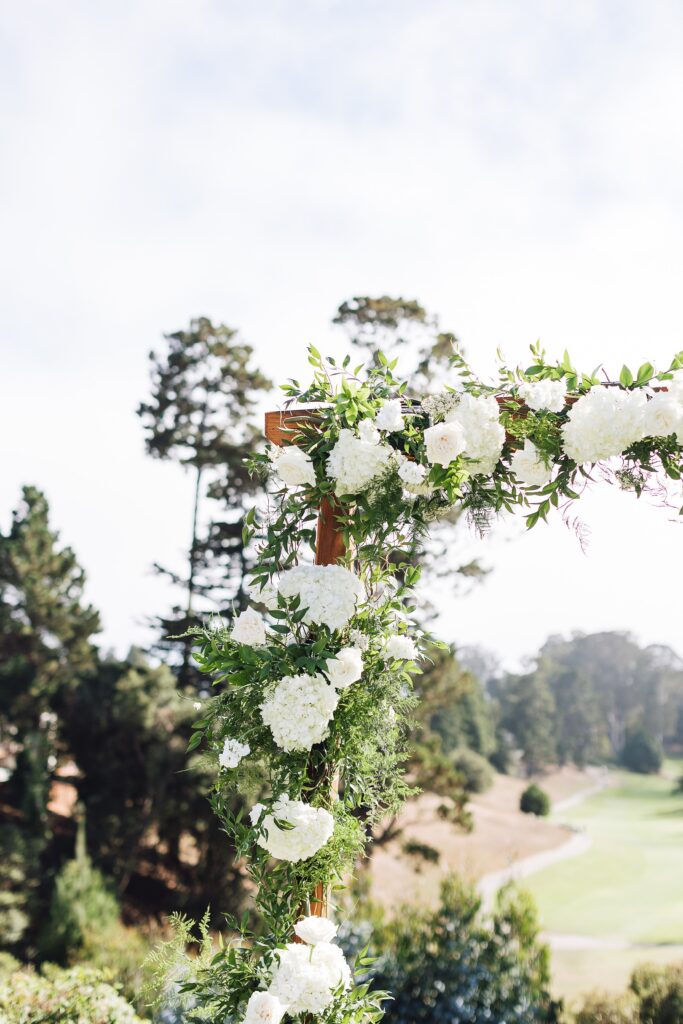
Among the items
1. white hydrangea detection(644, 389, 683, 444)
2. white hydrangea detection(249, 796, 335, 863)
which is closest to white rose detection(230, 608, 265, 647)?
white hydrangea detection(249, 796, 335, 863)

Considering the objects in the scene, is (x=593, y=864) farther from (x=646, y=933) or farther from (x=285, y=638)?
(x=285, y=638)

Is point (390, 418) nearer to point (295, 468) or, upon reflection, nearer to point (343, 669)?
point (295, 468)

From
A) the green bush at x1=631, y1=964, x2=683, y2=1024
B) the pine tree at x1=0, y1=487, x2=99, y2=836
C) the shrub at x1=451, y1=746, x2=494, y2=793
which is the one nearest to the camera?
the green bush at x1=631, y1=964, x2=683, y2=1024

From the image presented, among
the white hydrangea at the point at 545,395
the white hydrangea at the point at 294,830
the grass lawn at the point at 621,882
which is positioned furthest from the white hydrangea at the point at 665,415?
the grass lawn at the point at 621,882

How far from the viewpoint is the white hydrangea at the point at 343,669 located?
2.76 m

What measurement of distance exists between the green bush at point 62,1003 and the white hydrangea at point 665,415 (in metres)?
3.20

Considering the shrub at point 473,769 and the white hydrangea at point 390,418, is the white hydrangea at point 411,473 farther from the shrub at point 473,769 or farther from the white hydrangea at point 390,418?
the shrub at point 473,769

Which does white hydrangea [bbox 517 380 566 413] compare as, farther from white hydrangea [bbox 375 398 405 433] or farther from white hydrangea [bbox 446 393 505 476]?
white hydrangea [bbox 375 398 405 433]

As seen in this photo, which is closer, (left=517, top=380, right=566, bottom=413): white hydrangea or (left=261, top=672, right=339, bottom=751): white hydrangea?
(left=261, top=672, right=339, bottom=751): white hydrangea

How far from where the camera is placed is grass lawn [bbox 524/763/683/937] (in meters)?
13.8

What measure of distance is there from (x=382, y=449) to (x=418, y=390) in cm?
694

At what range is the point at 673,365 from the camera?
2.88 m

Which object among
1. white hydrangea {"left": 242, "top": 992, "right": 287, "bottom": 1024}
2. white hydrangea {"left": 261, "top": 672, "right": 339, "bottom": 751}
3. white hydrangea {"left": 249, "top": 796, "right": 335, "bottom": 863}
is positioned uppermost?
white hydrangea {"left": 261, "top": 672, "right": 339, "bottom": 751}

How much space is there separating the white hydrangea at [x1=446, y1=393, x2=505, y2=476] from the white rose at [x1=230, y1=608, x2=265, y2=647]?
920 millimetres
